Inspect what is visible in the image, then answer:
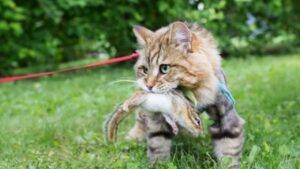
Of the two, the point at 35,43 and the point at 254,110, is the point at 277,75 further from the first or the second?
the point at 35,43

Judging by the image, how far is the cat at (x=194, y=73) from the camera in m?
3.12

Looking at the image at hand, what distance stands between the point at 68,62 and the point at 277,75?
18.3 feet

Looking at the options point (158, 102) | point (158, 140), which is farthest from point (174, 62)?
point (158, 140)

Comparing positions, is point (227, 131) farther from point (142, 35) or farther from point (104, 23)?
point (104, 23)

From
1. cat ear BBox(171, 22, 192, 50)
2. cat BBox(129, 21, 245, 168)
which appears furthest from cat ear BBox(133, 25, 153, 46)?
cat ear BBox(171, 22, 192, 50)

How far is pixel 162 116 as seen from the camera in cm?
338

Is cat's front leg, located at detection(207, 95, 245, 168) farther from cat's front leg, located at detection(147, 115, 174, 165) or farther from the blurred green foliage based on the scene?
the blurred green foliage

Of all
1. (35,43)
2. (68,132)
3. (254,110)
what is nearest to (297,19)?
(35,43)

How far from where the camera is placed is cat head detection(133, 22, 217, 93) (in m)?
3.11

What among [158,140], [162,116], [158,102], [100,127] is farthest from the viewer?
[100,127]

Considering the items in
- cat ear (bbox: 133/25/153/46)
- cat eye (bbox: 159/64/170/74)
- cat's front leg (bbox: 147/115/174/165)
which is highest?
cat ear (bbox: 133/25/153/46)

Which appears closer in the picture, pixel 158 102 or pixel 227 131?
pixel 158 102

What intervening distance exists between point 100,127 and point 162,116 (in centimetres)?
151

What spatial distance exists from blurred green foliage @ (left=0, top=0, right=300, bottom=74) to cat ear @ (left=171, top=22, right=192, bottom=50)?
14.0 ft
